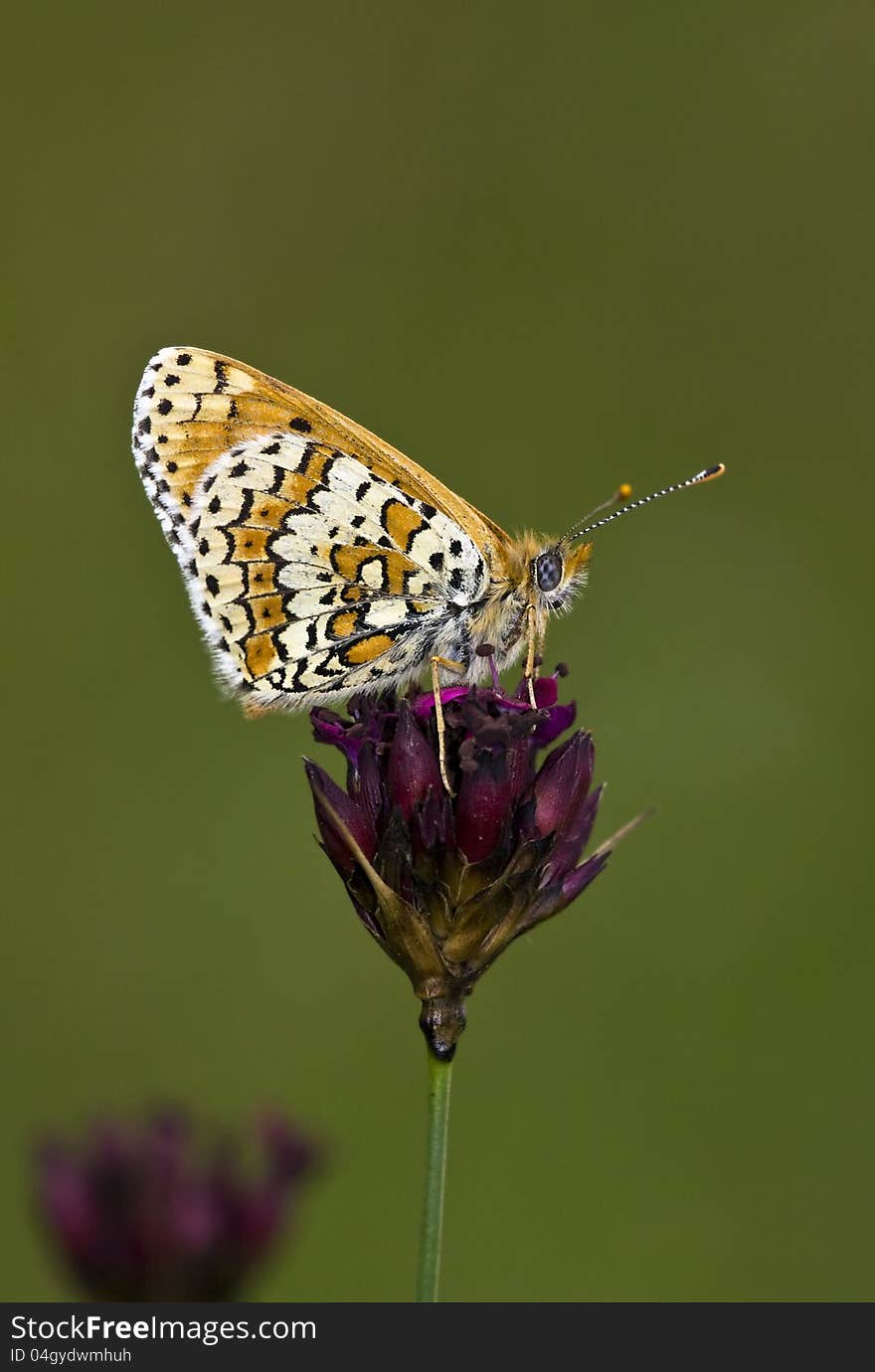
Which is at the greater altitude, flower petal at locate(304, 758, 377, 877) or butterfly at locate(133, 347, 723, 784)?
butterfly at locate(133, 347, 723, 784)

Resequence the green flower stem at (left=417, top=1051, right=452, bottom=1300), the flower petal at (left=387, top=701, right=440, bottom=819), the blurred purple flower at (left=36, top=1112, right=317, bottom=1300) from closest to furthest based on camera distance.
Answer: the green flower stem at (left=417, top=1051, right=452, bottom=1300) < the flower petal at (left=387, top=701, right=440, bottom=819) < the blurred purple flower at (left=36, top=1112, right=317, bottom=1300)

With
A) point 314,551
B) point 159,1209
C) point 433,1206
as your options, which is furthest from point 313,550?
point 433,1206

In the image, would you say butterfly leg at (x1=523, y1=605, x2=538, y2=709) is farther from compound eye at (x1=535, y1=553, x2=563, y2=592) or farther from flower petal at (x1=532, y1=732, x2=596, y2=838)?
flower petal at (x1=532, y1=732, x2=596, y2=838)

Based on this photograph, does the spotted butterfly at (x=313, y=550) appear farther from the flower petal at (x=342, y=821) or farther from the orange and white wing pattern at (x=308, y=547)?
the flower petal at (x=342, y=821)

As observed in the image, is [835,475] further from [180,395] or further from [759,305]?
[180,395]

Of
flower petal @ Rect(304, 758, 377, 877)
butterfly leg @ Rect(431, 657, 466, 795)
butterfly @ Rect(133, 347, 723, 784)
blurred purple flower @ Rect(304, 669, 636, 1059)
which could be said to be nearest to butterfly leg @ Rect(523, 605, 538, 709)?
butterfly @ Rect(133, 347, 723, 784)

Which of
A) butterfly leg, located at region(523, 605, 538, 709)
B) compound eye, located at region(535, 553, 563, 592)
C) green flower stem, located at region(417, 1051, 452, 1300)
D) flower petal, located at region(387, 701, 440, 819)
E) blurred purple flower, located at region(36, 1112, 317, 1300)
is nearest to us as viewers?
green flower stem, located at region(417, 1051, 452, 1300)
